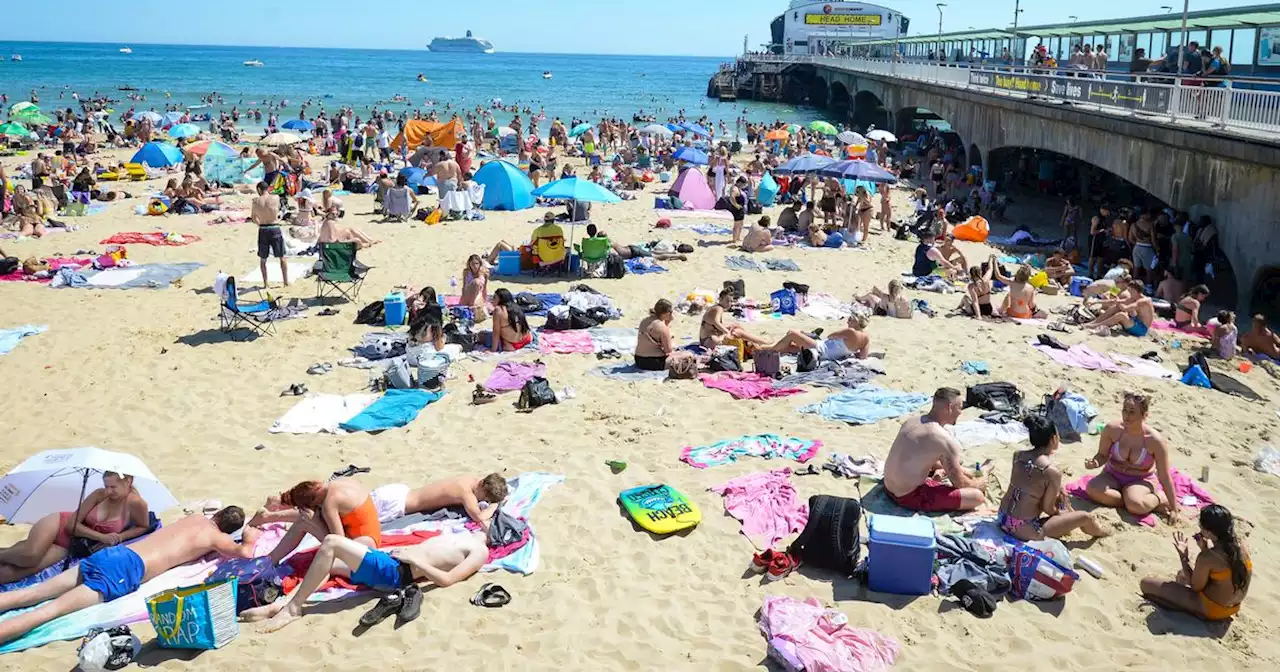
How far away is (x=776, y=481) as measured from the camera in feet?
21.7

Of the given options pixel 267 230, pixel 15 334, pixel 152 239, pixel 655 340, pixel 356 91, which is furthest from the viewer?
pixel 356 91

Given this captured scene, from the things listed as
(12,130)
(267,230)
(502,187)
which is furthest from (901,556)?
(12,130)

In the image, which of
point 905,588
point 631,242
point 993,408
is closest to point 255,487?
point 905,588

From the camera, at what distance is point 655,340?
361 inches

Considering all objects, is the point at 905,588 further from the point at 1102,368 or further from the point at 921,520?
the point at 1102,368

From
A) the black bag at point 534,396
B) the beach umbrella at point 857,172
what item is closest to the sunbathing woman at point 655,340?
the black bag at point 534,396

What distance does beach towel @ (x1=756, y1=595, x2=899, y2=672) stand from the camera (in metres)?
4.59

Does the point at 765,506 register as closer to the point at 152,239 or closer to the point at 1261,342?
the point at 1261,342

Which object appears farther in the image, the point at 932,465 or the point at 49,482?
the point at 932,465

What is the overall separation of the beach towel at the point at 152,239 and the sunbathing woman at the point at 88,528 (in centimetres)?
1037

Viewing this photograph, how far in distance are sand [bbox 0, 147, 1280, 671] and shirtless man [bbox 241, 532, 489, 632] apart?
0.09 metres

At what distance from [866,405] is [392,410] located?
4.09 m

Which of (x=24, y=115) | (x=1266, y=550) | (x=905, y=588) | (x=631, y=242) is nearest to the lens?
(x=905, y=588)

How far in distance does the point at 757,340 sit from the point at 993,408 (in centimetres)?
237
